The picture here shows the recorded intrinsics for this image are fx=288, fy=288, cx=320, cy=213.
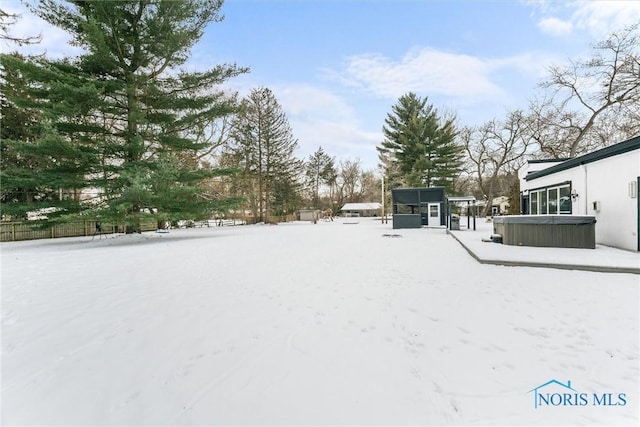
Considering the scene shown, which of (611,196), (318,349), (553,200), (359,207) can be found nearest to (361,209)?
(359,207)

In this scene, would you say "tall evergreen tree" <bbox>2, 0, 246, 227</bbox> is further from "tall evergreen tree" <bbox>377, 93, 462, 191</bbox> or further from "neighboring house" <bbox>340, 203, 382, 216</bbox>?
"neighboring house" <bbox>340, 203, 382, 216</bbox>

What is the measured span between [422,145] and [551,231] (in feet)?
72.8

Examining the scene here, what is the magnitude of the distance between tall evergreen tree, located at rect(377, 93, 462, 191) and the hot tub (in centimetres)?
2042

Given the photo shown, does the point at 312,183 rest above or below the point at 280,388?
above

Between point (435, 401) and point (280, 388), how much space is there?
113 centimetres

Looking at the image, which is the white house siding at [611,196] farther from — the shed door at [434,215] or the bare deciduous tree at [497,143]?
the bare deciduous tree at [497,143]

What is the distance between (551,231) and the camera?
28.3 ft

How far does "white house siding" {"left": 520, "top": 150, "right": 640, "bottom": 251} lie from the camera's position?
7.70m

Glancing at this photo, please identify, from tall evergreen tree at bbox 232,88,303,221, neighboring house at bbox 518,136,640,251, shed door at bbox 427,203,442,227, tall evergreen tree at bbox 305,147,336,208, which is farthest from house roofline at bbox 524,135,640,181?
tall evergreen tree at bbox 305,147,336,208

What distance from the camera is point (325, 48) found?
47.2 feet

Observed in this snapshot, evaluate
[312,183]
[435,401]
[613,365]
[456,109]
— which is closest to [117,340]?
[435,401]

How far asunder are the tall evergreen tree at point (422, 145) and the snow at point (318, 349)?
25.7m

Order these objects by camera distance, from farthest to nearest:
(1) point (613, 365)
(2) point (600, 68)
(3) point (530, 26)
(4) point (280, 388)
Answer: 1. (2) point (600, 68)
2. (3) point (530, 26)
3. (1) point (613, 365)
4. (4) point (280, 388)

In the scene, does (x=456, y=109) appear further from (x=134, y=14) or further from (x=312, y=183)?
(x=134, y=14)
